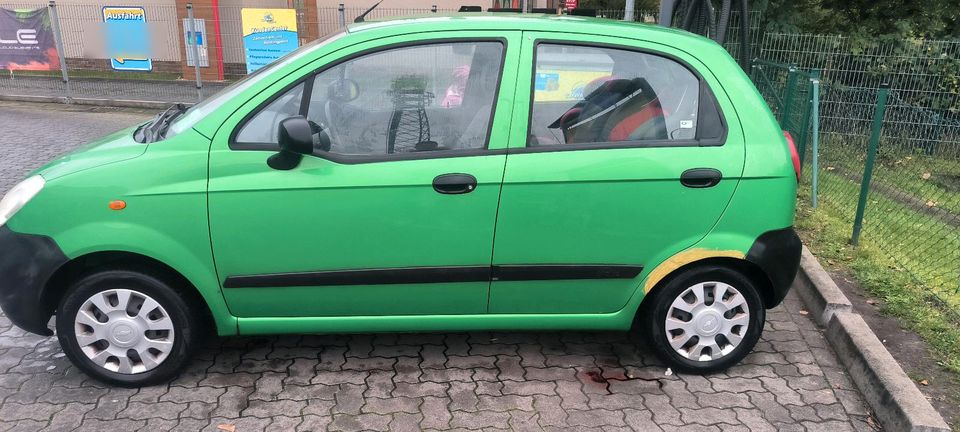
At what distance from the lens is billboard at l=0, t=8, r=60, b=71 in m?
12.0

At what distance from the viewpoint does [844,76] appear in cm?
848

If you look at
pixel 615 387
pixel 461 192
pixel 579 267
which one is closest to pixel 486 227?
pixel 461 192

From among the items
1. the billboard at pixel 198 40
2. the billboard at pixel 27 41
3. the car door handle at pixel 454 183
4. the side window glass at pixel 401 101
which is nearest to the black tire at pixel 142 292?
the side window glass at pixel 401 101

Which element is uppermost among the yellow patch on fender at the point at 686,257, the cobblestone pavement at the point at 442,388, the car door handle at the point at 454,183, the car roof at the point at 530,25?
the car roof at the point at 530,25

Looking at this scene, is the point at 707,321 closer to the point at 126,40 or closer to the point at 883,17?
the point at 883,17

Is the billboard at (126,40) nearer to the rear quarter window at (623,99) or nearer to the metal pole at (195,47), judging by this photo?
the metal pole at (195,47)

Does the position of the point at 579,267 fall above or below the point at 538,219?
below

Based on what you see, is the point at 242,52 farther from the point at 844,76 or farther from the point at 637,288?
the point at 637,288

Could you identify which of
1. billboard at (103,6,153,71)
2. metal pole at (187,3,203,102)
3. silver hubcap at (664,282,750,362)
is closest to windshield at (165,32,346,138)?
silver hubcap at (664,282,750,362)

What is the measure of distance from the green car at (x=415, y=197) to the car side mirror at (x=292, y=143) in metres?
0.01

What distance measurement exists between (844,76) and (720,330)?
646 cm

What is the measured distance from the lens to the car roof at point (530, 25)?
124 inches

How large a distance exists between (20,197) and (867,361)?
3.93m

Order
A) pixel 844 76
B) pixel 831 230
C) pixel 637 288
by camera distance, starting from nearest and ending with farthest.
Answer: pixel 637 288
pixel 831 230
pixel 844 76
